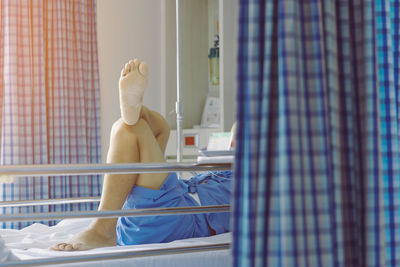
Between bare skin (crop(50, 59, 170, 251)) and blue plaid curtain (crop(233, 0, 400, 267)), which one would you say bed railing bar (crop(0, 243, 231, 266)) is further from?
blue plaid curtain (crop(233, 0, 400, 267))

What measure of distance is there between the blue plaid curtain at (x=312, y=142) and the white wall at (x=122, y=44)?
3043mm

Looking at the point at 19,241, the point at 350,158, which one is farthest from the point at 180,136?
the point at 350,158

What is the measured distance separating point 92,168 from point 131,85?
1.90ft

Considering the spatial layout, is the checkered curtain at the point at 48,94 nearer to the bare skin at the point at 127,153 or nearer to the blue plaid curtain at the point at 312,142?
the bare skin at the point at 127,153

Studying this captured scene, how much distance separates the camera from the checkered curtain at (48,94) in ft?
11.0

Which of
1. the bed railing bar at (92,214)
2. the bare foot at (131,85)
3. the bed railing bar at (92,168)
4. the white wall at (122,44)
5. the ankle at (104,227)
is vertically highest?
the white wall at (122,44)

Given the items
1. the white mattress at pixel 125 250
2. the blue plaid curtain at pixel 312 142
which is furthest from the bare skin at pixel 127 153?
the blue plaid curtain at pixel 312 142

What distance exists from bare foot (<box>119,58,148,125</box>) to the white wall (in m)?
2.10

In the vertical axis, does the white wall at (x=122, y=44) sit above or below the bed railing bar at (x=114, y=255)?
above

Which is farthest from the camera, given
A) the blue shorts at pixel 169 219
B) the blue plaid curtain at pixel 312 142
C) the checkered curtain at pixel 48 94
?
the checkered curtain at pixel 48 94

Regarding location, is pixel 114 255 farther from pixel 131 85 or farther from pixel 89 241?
pixel 131 85

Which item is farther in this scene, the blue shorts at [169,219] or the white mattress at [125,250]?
the blue shorts at [169,219]

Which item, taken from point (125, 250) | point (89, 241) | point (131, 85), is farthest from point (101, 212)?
point (131, 85)

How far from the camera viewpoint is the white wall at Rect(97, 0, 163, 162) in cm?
390
